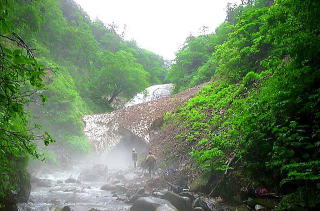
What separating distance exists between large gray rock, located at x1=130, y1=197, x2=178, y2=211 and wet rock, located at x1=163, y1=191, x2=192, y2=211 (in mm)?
209

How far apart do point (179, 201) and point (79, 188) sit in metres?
7.27

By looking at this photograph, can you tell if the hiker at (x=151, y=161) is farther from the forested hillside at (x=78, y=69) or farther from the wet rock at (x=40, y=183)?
the forested hillside at (x=78, y=69)

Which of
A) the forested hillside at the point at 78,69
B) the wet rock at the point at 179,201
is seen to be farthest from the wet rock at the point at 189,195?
the forested hillside at the point at 78,69

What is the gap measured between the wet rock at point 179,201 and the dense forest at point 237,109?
70 cm

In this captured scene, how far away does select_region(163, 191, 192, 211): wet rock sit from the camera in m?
6.77

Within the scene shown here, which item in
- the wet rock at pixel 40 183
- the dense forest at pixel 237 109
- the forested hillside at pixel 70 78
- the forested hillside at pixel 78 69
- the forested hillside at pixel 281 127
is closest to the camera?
the dense forest at pixel 237 109

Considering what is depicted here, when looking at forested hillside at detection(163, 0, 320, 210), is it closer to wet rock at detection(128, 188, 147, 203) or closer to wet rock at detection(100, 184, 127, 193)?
wet rock at detection(128, 188, 147, 203)

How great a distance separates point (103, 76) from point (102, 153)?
47.8 feet

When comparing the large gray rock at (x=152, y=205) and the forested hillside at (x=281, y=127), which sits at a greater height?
the forested hillside at (x=281, y=127)

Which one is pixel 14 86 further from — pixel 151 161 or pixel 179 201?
pixel 151 161

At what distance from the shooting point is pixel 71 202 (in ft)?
31.6

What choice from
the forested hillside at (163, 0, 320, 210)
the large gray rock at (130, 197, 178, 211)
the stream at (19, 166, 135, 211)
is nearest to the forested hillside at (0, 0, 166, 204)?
the stream at (19, 166, 135, 211)

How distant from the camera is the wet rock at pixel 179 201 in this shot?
6.77 m

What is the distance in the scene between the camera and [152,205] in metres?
7.17
